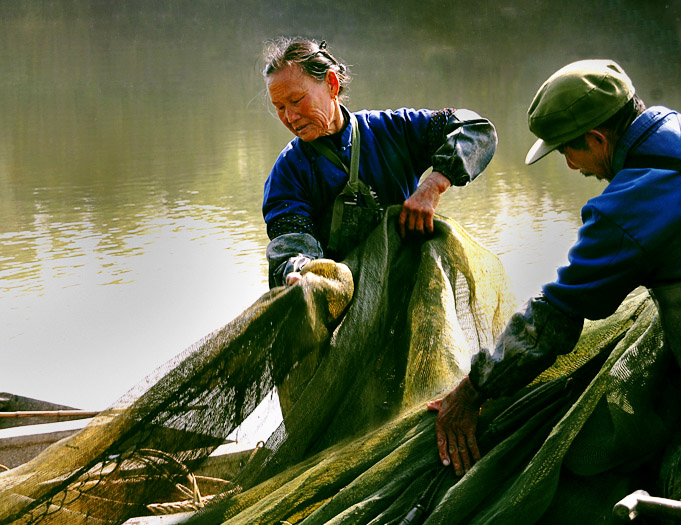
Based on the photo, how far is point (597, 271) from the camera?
119 cm

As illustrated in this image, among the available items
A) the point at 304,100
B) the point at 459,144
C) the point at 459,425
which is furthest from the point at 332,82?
the point at 459,425

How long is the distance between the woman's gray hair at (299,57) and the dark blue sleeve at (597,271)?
86 cm

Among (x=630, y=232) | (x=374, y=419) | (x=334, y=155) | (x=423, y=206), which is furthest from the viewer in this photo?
(x=334, y=155)

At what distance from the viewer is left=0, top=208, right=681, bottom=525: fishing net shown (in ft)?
4.17

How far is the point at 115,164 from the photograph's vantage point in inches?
408

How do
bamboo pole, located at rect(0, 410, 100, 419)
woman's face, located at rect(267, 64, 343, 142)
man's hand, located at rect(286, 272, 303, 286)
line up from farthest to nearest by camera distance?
bamboo pole, located at rect(0, 410, 100, 419)
woman's face, located at rect(267, 64, 343, 142)
man's hand, located at rect(286, 272, 303, 286)

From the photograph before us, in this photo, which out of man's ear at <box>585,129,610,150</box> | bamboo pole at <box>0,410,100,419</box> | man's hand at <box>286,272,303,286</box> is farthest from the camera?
bamboo pole at <box>0,410,100,419</box>

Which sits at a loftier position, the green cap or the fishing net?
the green cap

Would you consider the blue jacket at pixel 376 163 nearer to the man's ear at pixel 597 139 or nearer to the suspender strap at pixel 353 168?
the suspender strap at pixel 353 168

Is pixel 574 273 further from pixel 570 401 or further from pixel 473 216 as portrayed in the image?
pixel 473 216

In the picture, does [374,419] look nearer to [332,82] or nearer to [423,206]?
[423,206]

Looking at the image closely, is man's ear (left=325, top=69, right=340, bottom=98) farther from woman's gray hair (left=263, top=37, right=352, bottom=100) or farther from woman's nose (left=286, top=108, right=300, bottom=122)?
woman's nose (left=286, top=108, right=300, bottom=122)

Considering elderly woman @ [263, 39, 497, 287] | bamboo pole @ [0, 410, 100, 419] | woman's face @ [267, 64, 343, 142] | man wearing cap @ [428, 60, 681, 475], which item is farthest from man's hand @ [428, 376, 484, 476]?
bamboo pole @ [0, 410, 100, 419]

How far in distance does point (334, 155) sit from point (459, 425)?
80 cm
